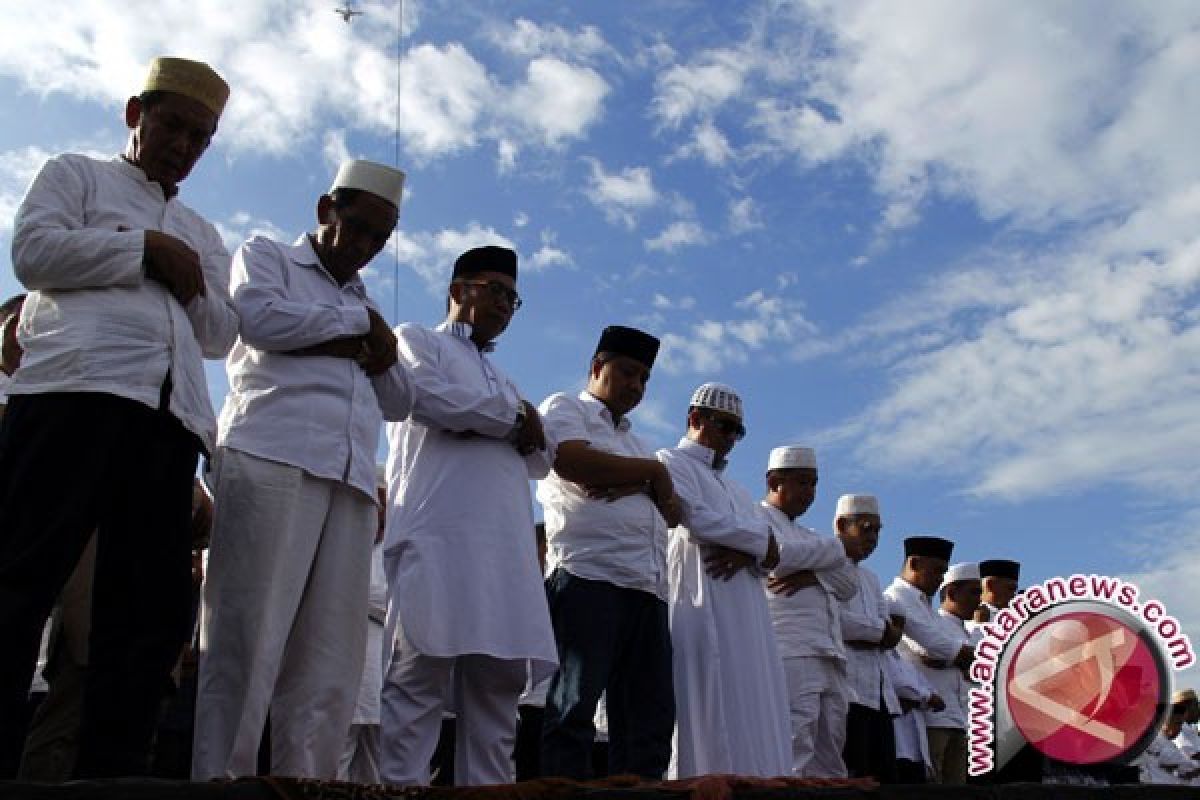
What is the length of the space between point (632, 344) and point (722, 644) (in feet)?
4.82

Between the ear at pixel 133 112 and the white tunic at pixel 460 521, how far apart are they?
123 cm

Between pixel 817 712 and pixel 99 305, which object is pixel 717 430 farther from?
pixel 99 305

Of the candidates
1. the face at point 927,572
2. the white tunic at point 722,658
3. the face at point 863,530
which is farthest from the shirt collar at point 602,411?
the face at point 927,572

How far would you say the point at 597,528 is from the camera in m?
5.17

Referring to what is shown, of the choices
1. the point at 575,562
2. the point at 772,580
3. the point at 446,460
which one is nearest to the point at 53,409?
the point at 446,460

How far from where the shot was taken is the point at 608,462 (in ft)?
17.1

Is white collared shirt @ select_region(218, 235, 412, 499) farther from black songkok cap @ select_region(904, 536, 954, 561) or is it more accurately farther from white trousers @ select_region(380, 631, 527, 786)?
black songkok cap @ select_region(904, 536, 954, 561)

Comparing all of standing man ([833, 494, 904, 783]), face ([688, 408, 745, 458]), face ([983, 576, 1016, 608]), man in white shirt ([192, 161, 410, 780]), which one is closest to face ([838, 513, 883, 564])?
standing man ([833, 494, 904, 783])

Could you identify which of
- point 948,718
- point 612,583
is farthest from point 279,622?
point 948,718

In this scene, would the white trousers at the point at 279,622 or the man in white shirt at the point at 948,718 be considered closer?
the white trousers at the point at 279,622

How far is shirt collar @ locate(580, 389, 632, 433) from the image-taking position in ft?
18.4

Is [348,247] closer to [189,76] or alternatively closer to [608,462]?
[189,76]

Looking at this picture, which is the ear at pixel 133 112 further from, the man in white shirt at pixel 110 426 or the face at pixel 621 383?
the face at pixel 621 383

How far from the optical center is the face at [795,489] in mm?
7105
